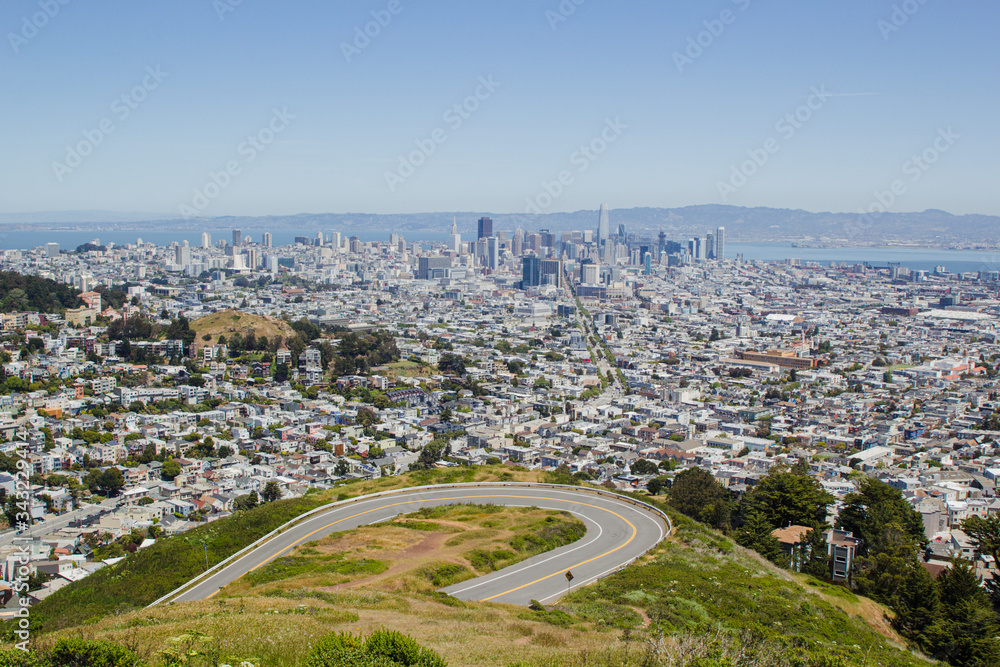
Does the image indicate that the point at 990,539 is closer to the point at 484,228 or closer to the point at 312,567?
the point at 312,567

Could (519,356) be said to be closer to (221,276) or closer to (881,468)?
(881,468)

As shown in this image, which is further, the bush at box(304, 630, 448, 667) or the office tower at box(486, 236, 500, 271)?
the office tower at box(486, 236, 500, 271)

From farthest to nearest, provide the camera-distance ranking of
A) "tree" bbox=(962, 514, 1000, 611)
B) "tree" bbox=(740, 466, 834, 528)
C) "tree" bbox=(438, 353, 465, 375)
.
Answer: "tree" bbox=(438, 353, 465, 375), "tree" bbox=(740, 466, 834, 528), "tree" bbox=(962, 514, 1000, 611)

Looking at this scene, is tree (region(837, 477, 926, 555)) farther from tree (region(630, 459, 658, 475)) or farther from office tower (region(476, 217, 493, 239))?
office tower (region(476, 217, 493, 239))

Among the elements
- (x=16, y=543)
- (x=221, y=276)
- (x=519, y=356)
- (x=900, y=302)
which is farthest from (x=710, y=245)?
(x=16, y=543)

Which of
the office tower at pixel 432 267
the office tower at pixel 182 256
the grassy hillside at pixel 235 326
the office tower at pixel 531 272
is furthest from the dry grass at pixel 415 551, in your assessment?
the office tower at pixel 432 267

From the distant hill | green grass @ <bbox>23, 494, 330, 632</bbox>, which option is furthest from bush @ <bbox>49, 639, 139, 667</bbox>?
the distant hill

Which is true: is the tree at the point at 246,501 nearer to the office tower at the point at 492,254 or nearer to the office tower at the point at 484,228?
the office tower at the point at 492,254
